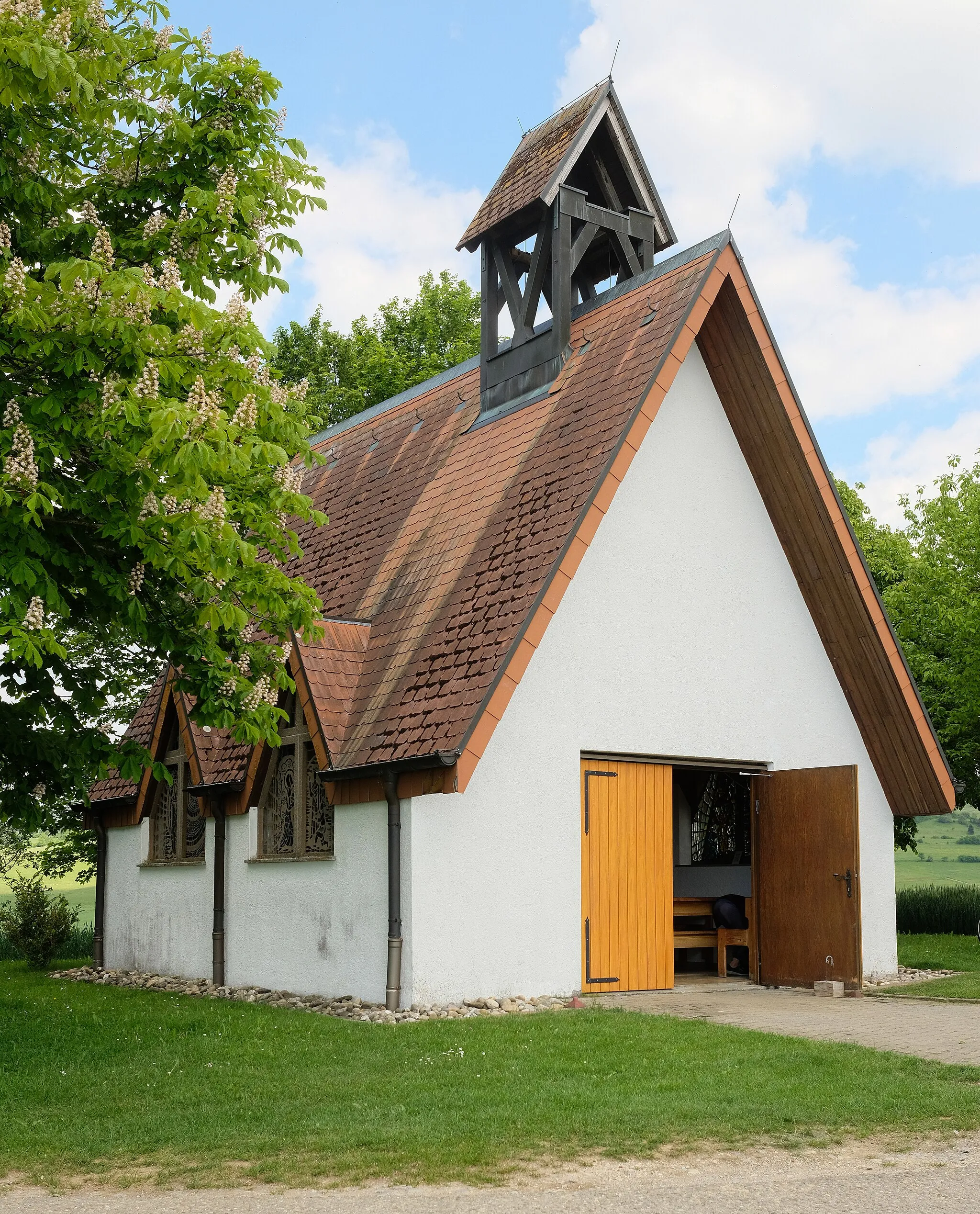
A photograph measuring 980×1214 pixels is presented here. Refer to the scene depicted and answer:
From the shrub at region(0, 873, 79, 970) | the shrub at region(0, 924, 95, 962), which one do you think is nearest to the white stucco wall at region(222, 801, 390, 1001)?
the shrub at region(0, 873, 79, 970)

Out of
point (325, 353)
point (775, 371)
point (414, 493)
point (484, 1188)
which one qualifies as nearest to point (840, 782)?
point (775, 371)

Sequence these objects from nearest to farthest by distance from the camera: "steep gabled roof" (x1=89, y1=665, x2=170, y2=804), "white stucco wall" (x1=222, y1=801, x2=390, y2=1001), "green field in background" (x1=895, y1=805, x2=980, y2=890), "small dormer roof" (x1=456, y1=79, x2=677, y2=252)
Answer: "white stucco wall" (x1=222, y1=801, x2=390, y2=1001) < "small dormer roof" (x1=456, y1=79, x2=677, y2=252) < "steep gabled roof" (x1=89, y1=665, x2=170, y2=804) < "green field in background" (x1=895, y1=805, x2=980, y2=890)

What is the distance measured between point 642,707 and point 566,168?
6.88 metres

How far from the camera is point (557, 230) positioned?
53.8 feet

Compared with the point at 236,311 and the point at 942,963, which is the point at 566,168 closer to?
the point at 236,311

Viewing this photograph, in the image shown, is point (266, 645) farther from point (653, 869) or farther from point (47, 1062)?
point (653, 869)

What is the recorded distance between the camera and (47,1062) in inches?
384

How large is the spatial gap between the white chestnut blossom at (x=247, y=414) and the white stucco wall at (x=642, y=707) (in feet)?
14.5

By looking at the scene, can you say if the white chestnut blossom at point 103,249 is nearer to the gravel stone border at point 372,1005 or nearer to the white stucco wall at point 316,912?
the white stucco wall at point 316,912

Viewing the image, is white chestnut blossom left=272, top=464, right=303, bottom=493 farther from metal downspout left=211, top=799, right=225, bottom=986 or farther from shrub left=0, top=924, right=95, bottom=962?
shrub left=0, top=924, right=95, bottom=962

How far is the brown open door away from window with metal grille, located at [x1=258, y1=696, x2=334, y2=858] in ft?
16.1

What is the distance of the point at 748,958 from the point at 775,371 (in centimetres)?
673

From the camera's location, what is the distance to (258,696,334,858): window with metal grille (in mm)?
13812

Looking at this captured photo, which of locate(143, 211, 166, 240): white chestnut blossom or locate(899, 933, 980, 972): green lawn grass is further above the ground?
locate(143, 211, 166, 240): white chestnut blossom
